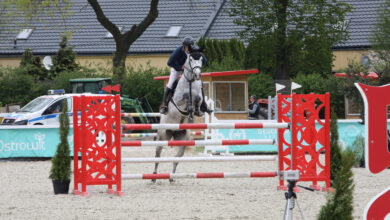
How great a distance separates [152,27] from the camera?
129ft

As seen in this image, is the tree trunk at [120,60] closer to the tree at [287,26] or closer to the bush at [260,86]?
the tree at [287,26]

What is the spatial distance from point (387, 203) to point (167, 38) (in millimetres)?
35060

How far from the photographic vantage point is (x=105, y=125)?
29.9 feet

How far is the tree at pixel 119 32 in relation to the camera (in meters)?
29.0

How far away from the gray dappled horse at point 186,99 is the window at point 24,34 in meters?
31.4

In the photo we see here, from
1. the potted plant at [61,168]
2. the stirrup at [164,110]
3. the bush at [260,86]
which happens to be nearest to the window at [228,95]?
the bush at [260,86]

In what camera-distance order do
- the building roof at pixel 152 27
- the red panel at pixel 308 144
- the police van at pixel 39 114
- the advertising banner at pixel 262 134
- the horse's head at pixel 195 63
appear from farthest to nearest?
the building roof at pixel 152 27
the police van at pixel 39 114
the advertising banner at pixel 262 134
the horse's head at pixel 195 63
the red panel at pixel 308 144

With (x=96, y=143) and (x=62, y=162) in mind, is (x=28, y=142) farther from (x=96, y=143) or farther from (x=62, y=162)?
(x=96, y=143)

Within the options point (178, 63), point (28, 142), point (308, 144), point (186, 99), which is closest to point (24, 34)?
point (28, 142)

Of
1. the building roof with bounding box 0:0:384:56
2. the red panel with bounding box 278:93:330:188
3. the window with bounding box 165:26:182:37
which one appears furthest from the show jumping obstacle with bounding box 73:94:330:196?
the window with bounding box 165:26:182:37

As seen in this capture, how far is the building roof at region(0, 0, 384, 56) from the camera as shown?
1475 inches

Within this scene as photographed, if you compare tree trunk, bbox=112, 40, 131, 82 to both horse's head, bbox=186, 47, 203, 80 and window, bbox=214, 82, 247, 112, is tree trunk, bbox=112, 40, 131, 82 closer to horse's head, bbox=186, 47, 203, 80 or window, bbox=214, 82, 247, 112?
window, bbox=214, 82, 247, 112

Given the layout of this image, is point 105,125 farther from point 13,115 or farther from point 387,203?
point 13,115

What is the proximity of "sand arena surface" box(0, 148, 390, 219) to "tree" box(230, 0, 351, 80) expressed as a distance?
18257mm
